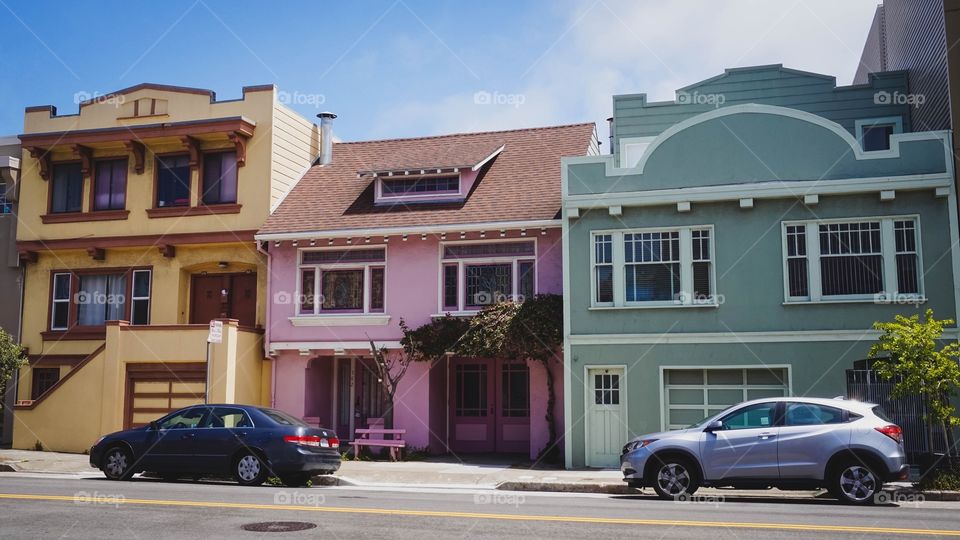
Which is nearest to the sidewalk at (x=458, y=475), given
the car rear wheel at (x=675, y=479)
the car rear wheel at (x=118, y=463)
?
the car rear wheel at (x=675, y=479)

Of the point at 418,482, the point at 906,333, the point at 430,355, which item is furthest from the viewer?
the point at 430,355

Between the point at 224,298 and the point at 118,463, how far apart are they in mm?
9064

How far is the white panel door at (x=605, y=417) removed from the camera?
1912 cm

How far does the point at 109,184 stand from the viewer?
84.1 ft

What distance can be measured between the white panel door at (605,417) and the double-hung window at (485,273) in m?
3.22

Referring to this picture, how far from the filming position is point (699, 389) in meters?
19.0

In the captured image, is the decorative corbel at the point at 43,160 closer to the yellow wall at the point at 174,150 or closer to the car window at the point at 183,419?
the yellow wall at the point at 174,150

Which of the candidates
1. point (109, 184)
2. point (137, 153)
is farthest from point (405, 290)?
point (109, 184)

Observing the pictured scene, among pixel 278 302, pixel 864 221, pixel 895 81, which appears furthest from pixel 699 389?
pixel 278 302

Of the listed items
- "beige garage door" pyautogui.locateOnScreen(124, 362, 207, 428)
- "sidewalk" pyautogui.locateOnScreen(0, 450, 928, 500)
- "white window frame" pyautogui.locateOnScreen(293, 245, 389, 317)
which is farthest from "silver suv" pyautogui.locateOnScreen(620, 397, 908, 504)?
"beige garage door" pyautogui.locateOnScreen(124, 362, 207, 428)

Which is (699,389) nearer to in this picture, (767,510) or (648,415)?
(648,415)

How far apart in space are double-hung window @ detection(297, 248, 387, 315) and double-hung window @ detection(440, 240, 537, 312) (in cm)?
175

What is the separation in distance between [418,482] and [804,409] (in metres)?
7.21

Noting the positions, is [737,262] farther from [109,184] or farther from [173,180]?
[109,184]
